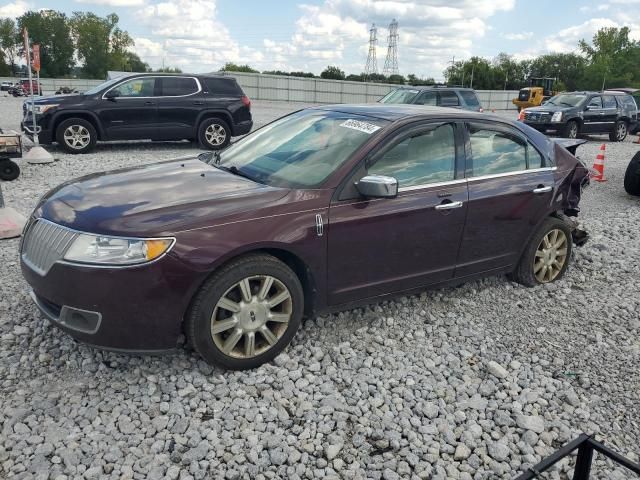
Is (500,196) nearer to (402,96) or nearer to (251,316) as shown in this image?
(251,316)

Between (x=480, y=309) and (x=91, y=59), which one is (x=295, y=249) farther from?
(x=91, y=59)

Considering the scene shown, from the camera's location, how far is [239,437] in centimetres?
291

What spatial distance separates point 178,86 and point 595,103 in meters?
13.8

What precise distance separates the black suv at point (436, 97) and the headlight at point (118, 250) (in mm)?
13266

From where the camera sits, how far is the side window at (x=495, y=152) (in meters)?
4.34

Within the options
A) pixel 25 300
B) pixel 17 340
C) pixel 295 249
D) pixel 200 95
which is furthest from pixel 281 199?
pixel 200 95

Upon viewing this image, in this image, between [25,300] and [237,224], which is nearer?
[237,224]

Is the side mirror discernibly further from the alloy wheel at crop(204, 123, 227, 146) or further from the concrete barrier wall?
the concrete barrier wall

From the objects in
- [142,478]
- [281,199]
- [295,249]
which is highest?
[281,199]

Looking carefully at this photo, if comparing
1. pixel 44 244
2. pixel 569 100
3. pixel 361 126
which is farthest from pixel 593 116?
pixel 44 244

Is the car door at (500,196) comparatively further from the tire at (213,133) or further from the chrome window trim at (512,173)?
the tire at (213,133)

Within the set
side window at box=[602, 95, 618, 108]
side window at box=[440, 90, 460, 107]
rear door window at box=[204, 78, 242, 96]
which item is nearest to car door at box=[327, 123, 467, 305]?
rear door window at box=[204, 78, 242, 96]

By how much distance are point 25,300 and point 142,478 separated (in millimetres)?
2276

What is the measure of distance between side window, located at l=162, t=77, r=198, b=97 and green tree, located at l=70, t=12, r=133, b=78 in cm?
9372
